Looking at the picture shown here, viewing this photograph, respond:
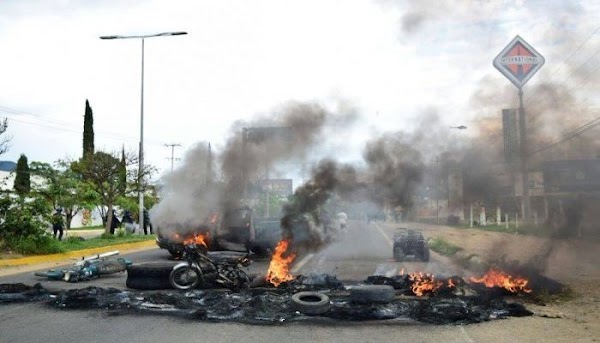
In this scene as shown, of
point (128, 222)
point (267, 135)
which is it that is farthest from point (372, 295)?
point (128, 222)

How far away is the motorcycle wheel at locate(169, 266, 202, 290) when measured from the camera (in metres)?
9.54

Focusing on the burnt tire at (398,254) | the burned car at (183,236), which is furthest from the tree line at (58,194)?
the burnt tire at (398,254)

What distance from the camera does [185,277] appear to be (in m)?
9.69

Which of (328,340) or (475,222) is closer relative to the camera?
(328,340)

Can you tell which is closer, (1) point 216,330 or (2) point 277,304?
(1) point 216,330

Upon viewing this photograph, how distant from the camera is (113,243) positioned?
69.1 feet

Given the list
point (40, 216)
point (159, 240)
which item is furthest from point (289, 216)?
point (40, 216)

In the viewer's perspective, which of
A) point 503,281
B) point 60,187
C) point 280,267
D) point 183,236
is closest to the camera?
point 503,281

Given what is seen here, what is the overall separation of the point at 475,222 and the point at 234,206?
19.3 m

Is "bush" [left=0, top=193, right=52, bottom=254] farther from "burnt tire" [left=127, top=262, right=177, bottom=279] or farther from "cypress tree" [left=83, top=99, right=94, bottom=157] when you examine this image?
A: "cypress tree" [left=83, top=99, right=94, bottom=157]

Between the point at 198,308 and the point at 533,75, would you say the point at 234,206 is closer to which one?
the point at 198,308

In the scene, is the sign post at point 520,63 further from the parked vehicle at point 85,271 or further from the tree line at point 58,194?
the tree line at point 58,194

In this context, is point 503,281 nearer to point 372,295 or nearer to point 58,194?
point 372,295

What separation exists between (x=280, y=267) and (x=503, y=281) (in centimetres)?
475
